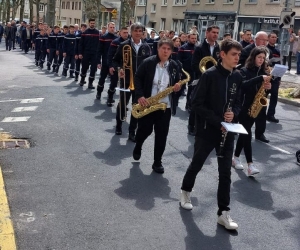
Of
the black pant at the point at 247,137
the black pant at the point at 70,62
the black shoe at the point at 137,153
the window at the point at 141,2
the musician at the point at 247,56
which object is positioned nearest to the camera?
the black pant at the point at 247,137

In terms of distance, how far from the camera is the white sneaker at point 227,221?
4707mm

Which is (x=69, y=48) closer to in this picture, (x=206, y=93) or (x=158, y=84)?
(x=158, y=84)

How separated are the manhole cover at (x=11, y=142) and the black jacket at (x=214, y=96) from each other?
3628 millimetres

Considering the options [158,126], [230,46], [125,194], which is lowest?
[125,194]

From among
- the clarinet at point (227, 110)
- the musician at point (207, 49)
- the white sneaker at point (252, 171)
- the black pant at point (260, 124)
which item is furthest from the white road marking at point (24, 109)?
the clarinet at point (227, 110)

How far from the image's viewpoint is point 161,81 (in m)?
6.26

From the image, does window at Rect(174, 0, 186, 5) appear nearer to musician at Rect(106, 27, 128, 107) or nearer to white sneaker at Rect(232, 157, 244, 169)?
musician at Rect(106, 27, 128, 107)

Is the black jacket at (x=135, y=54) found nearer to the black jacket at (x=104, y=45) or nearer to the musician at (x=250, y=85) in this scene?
the musician at (x=250, y=85)

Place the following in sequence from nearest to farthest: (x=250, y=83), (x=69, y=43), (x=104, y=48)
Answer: (x=250, y=83)
(x=104, y=48)
(x=69, y=43)

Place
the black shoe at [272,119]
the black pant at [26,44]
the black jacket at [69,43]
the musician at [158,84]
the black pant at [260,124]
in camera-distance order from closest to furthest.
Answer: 1. the musician at [158,84]
2. the black pant at [260,124]
3. the black shoe at [272,119]
4. the black jacket at [69,43]
5. the black pant at [26,44]

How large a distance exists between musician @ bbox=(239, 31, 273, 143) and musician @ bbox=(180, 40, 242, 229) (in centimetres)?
339

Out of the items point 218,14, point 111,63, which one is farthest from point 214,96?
point 218,14

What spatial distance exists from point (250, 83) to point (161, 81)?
119 centimetres

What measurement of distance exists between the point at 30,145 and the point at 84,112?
2.95m
